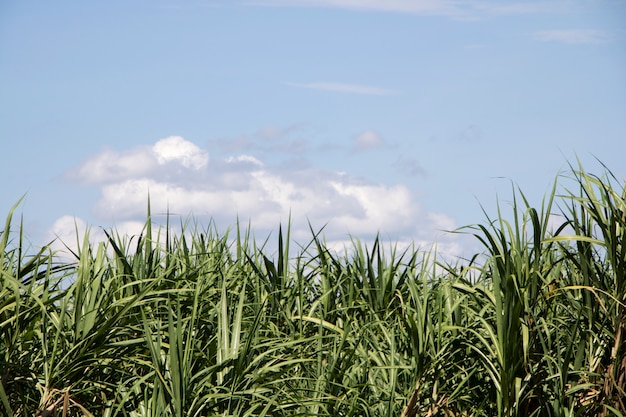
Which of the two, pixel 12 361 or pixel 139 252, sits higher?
pixel 139 252

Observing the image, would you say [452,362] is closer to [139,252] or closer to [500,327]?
[500,327]

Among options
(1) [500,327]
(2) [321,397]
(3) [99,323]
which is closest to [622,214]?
(1) [500,327]

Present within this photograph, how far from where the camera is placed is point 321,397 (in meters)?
4.12

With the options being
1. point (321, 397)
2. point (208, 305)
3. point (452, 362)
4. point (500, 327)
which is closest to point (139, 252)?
point (208, 305)

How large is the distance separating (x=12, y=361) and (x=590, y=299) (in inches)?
122

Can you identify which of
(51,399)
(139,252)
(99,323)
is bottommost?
(51,399)

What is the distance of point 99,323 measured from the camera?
3.95 meters

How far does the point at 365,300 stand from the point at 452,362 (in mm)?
1425

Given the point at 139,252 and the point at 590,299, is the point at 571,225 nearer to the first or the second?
the point at 590,299

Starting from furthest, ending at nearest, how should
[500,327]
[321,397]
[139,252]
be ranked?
[139,252], [321,397], [500,327]

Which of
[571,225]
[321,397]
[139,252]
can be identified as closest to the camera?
[321,397]

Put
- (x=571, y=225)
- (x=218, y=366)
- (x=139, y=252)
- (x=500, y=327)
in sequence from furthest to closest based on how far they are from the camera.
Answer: (x=139, y=252) → (x=571, y=225) → (x=500, y=327) → (x=218, y=366)

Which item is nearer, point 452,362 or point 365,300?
point 452,362

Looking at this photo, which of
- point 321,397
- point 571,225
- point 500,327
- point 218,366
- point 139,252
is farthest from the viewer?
point 139,252
